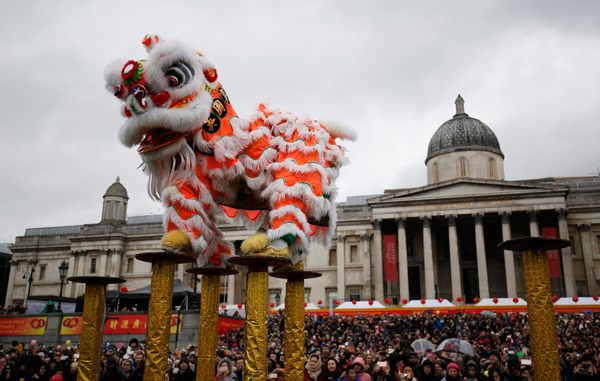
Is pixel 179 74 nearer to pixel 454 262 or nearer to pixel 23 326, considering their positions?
pixel 23 326

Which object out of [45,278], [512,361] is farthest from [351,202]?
[512,361]

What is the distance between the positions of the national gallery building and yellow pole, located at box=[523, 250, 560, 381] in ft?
114

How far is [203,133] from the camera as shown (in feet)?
19.7

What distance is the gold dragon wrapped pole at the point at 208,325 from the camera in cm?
658

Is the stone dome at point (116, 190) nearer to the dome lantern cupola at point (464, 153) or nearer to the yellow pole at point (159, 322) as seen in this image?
the dome lantern cupola at point (464, 153)

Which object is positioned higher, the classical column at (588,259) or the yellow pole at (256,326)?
the classical column at (588,259)

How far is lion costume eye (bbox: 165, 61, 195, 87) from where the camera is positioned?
18.1 ft

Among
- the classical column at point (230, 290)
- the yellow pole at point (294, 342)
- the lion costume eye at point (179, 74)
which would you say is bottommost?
the yellow pole at point (294, 342)

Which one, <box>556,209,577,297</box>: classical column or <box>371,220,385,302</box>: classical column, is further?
<box>371,220,385,302</box>: classical column

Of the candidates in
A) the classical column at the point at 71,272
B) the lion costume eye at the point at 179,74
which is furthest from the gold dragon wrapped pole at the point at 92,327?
the classical column at the point at 71,272

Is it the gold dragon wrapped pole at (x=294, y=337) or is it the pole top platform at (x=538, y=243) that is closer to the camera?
the pole top platform at (x=538, y=243)

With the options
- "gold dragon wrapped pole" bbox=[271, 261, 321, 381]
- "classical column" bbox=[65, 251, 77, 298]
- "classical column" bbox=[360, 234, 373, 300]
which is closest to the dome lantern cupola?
"classical column" bbox=[360, 234, 373, 300]

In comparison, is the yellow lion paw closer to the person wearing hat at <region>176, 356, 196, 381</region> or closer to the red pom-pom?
the red pom-pom

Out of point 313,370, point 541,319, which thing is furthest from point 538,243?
point 313,370
